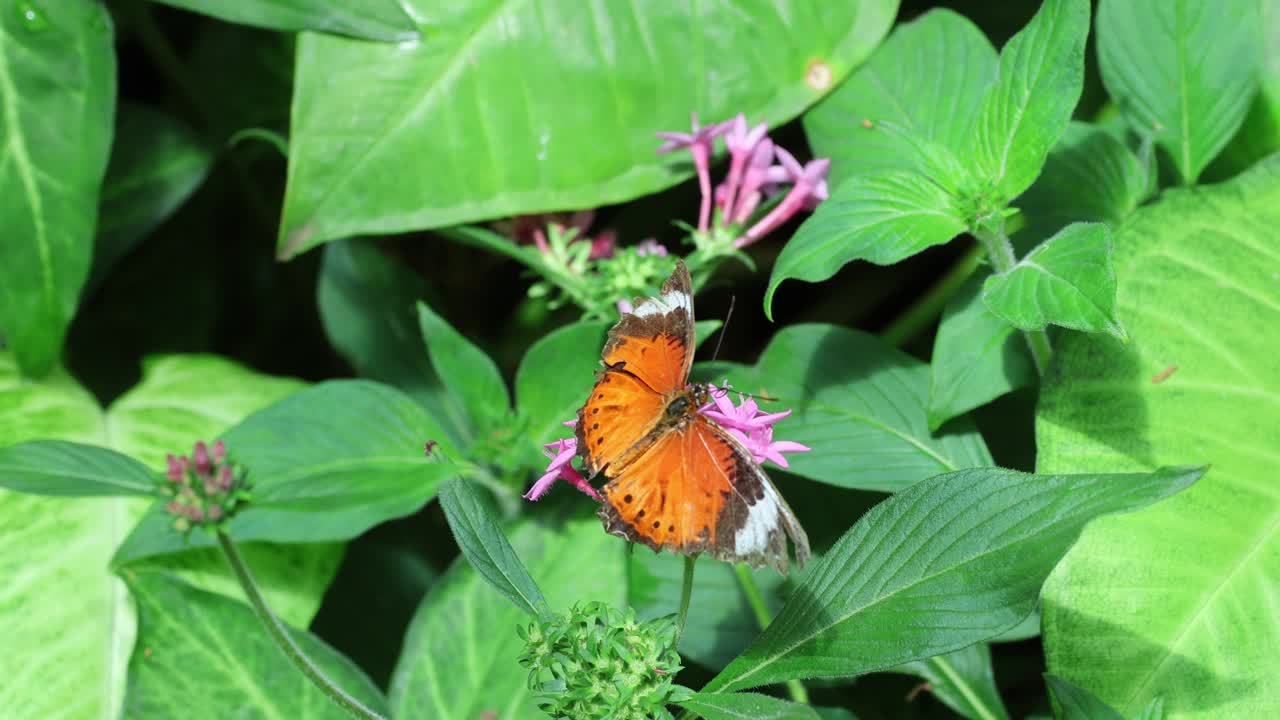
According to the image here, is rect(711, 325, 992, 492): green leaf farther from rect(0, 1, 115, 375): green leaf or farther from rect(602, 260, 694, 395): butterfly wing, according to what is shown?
rect(0, 1, 115, 375): green leaf

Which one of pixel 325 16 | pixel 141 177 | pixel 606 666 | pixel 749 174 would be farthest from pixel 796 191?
pixel 141 177

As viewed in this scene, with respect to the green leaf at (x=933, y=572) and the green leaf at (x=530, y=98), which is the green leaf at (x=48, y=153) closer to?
the green leaf at (x=530, y=98)

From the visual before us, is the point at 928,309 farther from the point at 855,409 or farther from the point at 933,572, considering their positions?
the point at 933,572

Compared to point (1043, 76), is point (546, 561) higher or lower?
lower

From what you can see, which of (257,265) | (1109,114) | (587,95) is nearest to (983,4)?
(1109,114)

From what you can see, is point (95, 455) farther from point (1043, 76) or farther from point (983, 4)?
point (983, 4)
